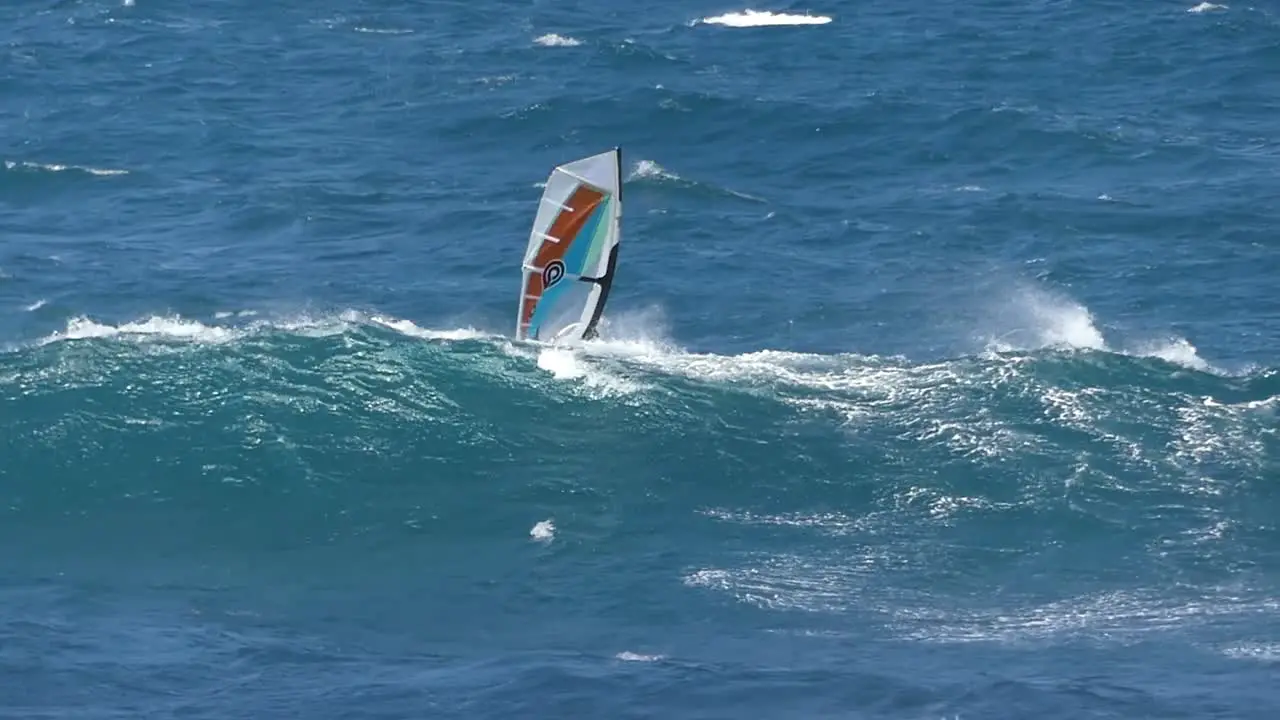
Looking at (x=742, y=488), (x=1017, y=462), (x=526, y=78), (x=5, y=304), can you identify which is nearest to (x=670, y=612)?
(x=742, y=488)

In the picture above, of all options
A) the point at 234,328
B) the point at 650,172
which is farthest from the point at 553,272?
the point at 650,172

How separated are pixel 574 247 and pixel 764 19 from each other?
3318cm

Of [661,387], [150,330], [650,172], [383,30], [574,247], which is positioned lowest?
[661,387]

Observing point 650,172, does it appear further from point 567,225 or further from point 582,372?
point 567,225

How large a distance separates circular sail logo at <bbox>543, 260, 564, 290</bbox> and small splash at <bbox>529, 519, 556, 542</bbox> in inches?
211

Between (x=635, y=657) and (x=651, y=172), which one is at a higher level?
(x=651, y=172)

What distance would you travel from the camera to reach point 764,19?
75125mm

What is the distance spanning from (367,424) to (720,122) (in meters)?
22.4

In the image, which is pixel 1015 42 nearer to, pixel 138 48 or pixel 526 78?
pixel 526 78

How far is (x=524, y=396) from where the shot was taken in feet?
154

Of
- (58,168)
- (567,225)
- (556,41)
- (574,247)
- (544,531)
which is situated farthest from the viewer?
(556,41)

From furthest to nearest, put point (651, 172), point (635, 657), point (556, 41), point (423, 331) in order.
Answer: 1. point (556, 41)
2. point (651, 172)
3. point (423, 331)
4. point (635, 657)

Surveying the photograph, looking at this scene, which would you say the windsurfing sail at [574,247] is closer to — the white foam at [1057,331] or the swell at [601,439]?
the swell at [601,439]

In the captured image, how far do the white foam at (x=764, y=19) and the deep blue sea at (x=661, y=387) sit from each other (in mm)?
3035
